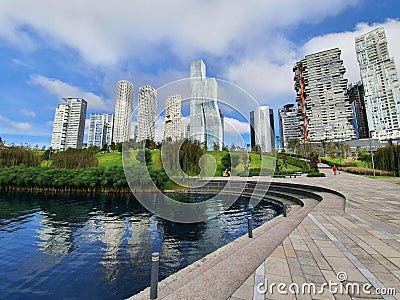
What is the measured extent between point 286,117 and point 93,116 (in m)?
114

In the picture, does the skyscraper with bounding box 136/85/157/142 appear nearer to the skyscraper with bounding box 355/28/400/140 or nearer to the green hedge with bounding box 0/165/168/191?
the green hedge with bounding box 0/165/168/191

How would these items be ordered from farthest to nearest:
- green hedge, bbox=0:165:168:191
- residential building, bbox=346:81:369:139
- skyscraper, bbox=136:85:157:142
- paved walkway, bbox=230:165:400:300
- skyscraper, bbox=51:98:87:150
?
residential building, bbox=346:81:369:139, skyscraper, bbox=51:98:87:150, green hedge, bbox=0:165:168:191, skyscraper, bbox=136:85:157:142, paved walkway, bbox=230:165:400:300

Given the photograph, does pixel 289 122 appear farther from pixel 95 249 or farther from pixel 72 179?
pixel 95 249

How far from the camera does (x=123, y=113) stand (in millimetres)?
13742

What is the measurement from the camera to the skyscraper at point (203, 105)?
7855 mm

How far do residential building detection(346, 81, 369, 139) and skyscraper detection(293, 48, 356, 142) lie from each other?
2864 cm

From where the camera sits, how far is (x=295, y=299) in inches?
96.7

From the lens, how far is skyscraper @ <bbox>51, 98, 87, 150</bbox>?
318ft

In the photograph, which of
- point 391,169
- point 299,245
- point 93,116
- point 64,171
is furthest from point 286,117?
point 299,245

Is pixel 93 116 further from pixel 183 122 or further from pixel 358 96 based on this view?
pixel 358 96

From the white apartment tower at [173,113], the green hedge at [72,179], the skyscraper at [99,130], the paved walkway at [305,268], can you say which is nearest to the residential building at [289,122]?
the skyscraper at [99,130]

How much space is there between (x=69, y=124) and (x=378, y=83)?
149466 mm

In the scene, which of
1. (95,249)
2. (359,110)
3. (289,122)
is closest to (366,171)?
(95,249)

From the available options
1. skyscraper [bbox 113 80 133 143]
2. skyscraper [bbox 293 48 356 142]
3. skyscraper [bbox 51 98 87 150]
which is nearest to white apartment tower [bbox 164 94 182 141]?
skyscraper [bbox 113 80 133 143]
